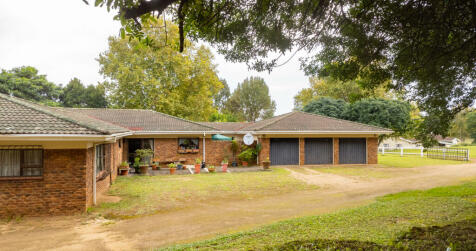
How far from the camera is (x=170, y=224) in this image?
7.12m

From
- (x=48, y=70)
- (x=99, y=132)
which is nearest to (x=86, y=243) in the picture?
(x=99, y=132)

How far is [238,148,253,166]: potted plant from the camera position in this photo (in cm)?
1984

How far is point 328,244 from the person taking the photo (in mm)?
4184

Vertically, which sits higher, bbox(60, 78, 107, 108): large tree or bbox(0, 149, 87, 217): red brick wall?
bbox(60, 78, 107, 108): large tree

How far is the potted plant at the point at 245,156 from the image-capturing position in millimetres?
19844

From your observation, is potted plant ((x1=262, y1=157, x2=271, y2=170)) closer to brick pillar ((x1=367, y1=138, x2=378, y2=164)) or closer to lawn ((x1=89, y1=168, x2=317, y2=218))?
lawn ((x1=89, y1=168, x2=317, y2=218))

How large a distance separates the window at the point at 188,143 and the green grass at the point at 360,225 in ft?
42.7

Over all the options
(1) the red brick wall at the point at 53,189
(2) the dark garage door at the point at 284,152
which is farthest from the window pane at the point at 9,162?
(2) the dark garage door at the point at 284,152

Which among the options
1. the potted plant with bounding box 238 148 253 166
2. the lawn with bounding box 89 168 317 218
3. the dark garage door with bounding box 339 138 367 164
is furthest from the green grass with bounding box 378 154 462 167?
the lawn with bounding box 89 168 317 218

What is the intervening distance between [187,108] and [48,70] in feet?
75.6

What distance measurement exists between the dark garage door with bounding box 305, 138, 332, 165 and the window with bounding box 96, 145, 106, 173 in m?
13.3

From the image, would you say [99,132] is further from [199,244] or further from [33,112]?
[199,244]

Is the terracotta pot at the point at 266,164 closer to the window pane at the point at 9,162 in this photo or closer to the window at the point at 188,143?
the window at the point at 188,143

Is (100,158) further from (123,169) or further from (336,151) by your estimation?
(336,151)
